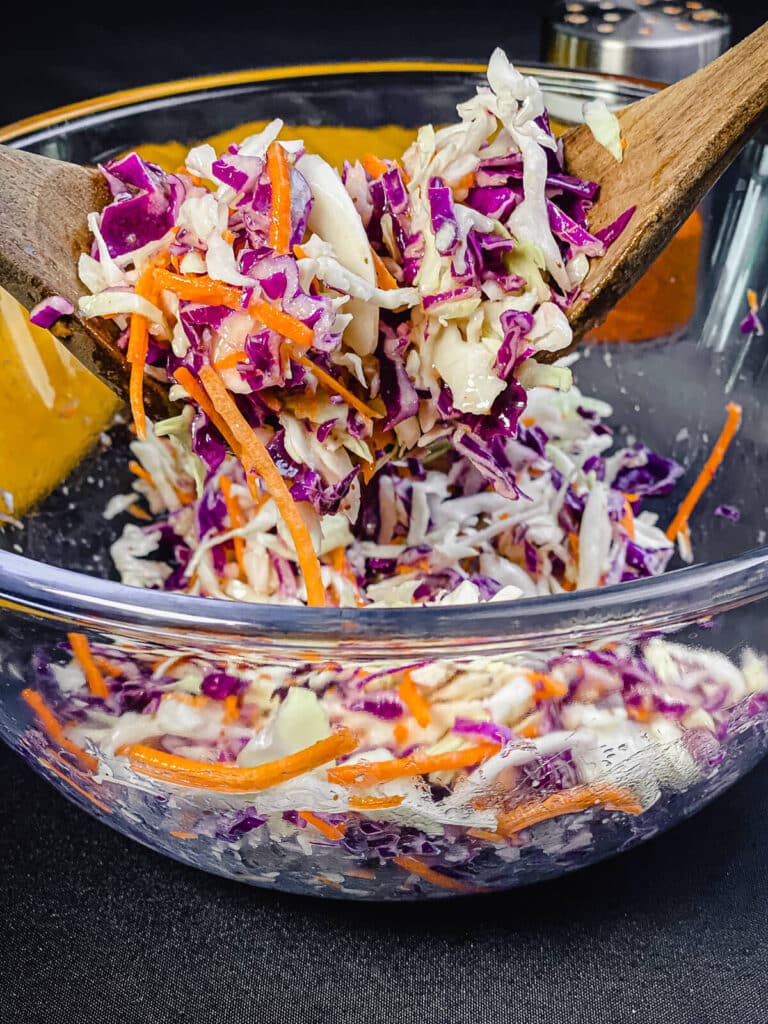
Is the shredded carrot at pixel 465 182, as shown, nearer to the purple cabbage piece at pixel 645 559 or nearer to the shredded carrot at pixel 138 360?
the shredded carrot at pixel 138 360

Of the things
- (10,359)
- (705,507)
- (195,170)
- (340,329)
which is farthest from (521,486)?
→ (10,359)

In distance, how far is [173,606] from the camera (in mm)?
747

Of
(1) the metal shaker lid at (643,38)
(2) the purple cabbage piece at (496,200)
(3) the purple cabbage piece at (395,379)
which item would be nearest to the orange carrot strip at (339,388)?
(3) the purple cabbage piece at (395,379)

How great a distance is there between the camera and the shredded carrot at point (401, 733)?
834 millimetres

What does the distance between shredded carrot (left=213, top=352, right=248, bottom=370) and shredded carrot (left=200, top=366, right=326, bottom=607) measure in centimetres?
1

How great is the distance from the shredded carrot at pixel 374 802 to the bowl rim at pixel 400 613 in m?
0.17

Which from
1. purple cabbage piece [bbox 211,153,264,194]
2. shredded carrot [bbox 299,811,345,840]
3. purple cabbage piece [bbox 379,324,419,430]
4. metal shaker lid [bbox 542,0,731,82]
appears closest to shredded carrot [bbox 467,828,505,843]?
shredded carrot [bbox 299,811,345,840]

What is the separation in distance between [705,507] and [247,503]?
0.61m

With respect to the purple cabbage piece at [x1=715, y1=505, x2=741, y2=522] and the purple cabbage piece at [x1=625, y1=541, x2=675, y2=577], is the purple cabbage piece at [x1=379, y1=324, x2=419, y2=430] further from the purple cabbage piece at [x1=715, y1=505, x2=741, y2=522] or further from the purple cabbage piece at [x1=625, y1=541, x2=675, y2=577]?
the purple cabbage piece at [x1=715, y1=505, x2=741, y2=522]

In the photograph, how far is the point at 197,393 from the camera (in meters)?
1.04

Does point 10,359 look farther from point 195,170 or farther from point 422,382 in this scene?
point 422,382

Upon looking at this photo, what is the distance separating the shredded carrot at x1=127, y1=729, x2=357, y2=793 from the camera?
82 cm

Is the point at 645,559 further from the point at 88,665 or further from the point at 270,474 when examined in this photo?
the point at 88,665

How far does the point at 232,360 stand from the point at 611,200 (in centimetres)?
47
